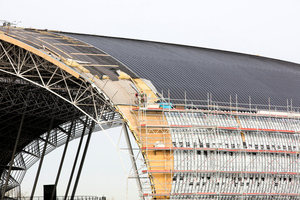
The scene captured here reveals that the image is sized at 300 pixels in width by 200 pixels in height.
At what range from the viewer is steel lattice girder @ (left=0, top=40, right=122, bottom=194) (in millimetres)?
53500

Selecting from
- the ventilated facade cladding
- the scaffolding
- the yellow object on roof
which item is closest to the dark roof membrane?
the yellow object on roof

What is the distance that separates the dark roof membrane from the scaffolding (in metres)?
3.46

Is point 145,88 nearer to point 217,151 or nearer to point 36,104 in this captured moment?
point 217,151

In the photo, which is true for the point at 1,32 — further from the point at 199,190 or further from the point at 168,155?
the point at 199,190

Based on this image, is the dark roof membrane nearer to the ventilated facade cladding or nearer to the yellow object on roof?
the yellow object on roof

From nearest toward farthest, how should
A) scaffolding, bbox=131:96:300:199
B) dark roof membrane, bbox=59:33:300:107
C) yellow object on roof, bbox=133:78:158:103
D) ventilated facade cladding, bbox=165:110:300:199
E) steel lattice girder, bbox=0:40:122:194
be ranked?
scaffolding, bbox=131:96:300:199 → ventilated facade cladding, bbox=165:110:300:199 → steel lattice girder, bbox=0:40:122:194 → yellow object on roof, bbox=133:78:158:103 → dark roof membrane, bbox=59:33:300:107

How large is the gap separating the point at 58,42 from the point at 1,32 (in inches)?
333

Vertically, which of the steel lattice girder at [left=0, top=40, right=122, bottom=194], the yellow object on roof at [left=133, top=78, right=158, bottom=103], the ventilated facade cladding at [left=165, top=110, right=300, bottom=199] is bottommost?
the ventilated facade cladding at [left=165, top=110, right=300, bottom=199]

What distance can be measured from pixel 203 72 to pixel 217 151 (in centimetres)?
1518

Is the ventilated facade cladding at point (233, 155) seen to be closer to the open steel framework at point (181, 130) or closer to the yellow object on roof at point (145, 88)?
the open steel framework at point (181, 130)

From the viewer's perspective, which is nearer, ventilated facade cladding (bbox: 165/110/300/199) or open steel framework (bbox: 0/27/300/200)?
open steel framework (bbox: 0/27/300/200)

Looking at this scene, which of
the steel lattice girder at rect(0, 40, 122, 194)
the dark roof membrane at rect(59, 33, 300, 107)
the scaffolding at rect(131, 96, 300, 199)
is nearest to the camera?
the scaffolding at rect(131, 96, 300, 199)

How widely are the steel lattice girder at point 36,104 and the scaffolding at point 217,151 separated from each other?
4684 mm

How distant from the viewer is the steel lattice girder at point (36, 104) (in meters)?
53.5
